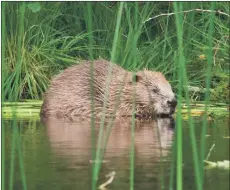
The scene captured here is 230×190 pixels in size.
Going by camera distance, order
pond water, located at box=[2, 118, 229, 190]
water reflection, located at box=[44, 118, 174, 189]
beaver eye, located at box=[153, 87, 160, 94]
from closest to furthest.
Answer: pond water, located at box=[2, 118, 229, 190], water reflection, located at box=[44, 118, 174, 189], beaver eye, located at box=[153, 87, 160, 94]

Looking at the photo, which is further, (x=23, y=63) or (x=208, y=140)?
(x=23, y=63)

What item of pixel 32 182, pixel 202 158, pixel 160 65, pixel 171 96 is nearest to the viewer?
pixel 202 158

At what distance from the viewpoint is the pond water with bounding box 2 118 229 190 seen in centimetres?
411

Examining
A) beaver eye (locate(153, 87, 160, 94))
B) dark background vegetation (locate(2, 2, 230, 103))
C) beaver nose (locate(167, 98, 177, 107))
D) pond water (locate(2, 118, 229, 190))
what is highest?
dark background vegetation (locate(2, 2, 230, 103))

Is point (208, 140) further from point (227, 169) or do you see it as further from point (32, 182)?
point (32, 182)

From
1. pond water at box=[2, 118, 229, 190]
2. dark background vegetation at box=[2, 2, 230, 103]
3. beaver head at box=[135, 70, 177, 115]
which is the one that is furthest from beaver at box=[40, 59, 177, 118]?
pond water at box=[2, 118, 229, 190]

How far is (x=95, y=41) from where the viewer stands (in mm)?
10609

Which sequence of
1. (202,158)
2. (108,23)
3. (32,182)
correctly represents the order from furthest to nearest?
1. (108,23)
2. (32,182)
3. (202,158)

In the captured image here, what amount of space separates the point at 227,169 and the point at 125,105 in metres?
4.50

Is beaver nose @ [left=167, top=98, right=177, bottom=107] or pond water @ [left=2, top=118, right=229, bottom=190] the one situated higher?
beaver nose @ [left=167, top=98, right=177, bottom=107]

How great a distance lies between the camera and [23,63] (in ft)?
33.2

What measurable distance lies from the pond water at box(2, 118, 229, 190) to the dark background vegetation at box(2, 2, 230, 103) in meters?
2.37

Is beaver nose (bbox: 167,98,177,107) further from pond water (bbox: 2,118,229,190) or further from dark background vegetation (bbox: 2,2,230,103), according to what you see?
pond water (bbox: 2,118,229,190)

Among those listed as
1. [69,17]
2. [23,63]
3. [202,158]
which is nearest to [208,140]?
[202,158]
